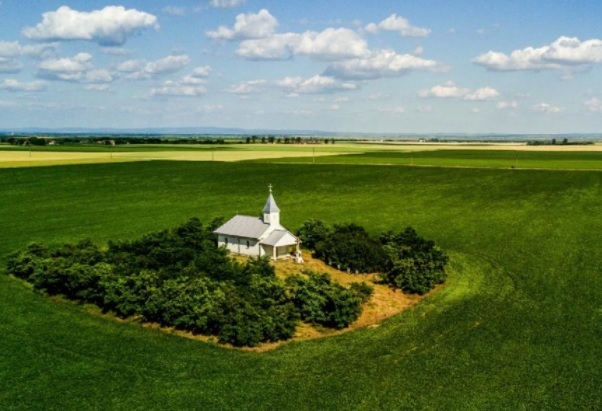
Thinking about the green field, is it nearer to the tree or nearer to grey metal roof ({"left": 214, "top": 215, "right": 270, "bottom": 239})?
the tree

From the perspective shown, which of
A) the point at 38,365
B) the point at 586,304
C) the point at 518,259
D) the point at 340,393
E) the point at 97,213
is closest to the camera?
the point at 340,393

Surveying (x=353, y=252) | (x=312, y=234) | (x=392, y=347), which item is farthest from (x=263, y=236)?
(x=392, y=347)

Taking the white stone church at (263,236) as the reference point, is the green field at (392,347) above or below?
below

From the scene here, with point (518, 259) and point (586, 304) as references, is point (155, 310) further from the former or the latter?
point (518, 259)

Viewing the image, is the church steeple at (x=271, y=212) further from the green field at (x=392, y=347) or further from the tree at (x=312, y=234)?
the green field at (x=392, y=347)

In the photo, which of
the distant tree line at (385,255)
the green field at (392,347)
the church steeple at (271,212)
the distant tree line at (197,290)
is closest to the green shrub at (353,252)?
the distant tree line at (385,255)

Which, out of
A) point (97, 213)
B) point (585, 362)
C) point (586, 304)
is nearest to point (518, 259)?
point (586, 304)

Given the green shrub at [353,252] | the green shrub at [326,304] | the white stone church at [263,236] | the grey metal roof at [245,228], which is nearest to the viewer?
the green shrub at [326,304]
